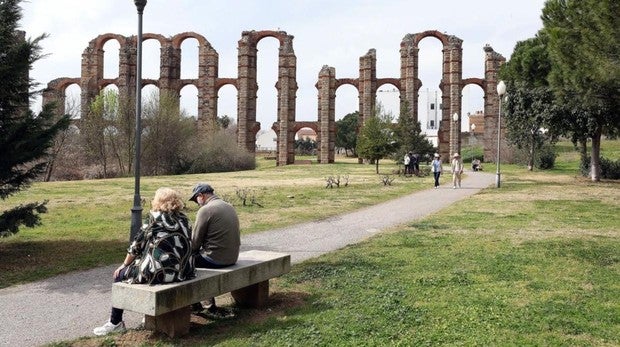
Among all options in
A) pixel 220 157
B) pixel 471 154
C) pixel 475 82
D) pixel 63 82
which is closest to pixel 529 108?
pixel 220 157

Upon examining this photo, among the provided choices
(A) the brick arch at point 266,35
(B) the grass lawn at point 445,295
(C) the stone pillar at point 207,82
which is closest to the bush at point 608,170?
(B) the grass lawn at point 445,295

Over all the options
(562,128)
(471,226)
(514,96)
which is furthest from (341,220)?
(514,96)

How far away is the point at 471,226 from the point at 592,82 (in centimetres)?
821

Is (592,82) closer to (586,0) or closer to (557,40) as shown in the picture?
(557,40)

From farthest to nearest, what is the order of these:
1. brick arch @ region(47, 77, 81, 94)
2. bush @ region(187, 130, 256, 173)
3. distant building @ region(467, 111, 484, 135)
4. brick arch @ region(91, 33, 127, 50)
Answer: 1. distant building @ region(467, 111, 484, 135)
2. brick arch @ region(47, 77, 81, 94)
3. brick arch @ region(91, 33, 127, 50)
4. bush @ region(187, 130, 256, 173)

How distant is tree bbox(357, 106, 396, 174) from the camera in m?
34.3

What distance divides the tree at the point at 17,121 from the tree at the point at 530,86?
2214cm

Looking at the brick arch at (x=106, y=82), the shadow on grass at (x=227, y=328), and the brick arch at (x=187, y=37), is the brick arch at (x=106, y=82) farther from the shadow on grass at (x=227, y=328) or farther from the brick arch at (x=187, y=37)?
the shadow on grass at (x=227, y=328)

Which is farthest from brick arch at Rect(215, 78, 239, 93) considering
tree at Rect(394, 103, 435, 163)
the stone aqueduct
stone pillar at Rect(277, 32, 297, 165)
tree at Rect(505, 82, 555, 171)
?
tree at Rect(505, 82, 555, 171)

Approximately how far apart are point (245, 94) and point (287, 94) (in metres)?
4.46

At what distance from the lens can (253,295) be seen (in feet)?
21.4

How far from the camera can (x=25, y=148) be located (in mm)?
9773

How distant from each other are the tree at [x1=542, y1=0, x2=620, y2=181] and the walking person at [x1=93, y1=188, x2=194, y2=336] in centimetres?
1205

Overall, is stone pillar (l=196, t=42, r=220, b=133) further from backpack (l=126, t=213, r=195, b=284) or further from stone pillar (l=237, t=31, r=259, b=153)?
backpack (l=126, t=213, r=195, b=284)
